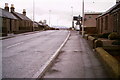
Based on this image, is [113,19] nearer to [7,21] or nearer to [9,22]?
[7,21]

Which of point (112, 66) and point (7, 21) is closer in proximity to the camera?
point (112, 66)

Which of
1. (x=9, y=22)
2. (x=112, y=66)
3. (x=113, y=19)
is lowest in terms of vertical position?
(x=112, y=66)

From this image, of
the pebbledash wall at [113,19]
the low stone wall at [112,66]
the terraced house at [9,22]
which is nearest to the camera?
the low stone wall at [112,66]

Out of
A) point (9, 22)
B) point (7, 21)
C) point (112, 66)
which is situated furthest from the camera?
point (9, 22)

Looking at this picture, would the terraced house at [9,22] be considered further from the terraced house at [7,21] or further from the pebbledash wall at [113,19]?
the pebbledash wall at [113,19]

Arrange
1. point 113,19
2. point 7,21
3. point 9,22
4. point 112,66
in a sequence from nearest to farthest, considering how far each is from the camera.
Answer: point 112,66
point 113,19
point 7,21
point 9,22

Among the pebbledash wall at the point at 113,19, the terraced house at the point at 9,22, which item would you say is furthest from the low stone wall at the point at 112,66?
the terraced house at the point at 9,22

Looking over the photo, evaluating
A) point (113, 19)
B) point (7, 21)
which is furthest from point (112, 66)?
point (7, 21)

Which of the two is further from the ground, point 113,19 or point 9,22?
point 9,22

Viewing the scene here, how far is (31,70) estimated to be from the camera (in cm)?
829

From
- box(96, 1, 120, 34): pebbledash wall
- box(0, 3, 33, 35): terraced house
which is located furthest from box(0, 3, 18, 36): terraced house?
box(96, 1, 120, 34): pebbledash wall

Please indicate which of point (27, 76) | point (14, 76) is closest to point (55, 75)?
point (27, 76)

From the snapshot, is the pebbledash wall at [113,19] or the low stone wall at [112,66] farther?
the pebbledash wall at [113,19]

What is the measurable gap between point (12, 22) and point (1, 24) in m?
9.87
